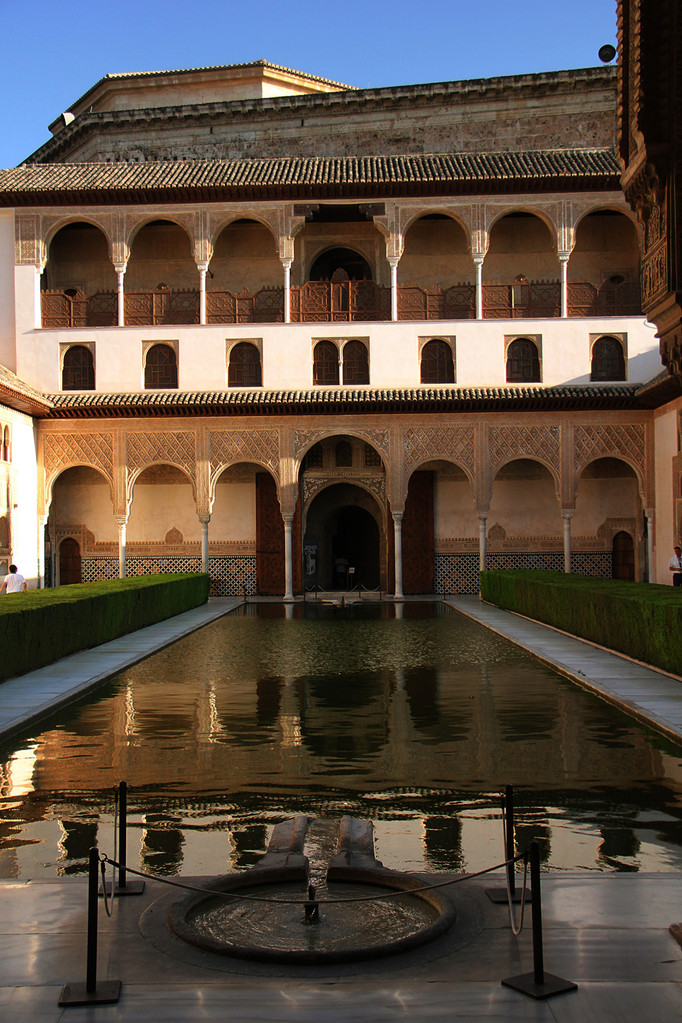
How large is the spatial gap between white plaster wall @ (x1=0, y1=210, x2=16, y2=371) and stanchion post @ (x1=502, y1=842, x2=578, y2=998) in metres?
23.0

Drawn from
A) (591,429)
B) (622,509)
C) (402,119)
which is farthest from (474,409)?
(402,119)

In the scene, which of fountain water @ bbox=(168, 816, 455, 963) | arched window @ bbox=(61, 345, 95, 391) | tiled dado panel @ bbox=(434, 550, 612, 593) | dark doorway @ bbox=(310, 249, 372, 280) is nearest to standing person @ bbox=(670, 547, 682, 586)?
tiled dado panel @ bbox=(434, 550, 612, 593)

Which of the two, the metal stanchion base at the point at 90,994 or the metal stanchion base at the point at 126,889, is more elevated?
the metal stanchion base at the point at 126,889

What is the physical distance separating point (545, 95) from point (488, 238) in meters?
8.58

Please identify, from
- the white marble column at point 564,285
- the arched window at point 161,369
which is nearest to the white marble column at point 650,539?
the white marble column at point 564,285

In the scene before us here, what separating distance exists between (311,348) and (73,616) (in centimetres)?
1238

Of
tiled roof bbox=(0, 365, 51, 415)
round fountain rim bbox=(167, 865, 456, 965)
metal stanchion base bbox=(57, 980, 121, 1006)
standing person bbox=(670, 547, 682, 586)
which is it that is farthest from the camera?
tiled roof bbox=(0, 365, 51, 415)

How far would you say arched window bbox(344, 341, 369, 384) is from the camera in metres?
24.1

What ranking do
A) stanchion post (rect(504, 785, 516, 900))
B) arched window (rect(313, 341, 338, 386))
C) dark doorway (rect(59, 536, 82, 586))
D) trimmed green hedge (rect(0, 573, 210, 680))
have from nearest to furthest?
stanchion post (rect(504, 785, 516, 900)), trimmed green hedge (rect(0, 573, 210, 680)), arched window (rect(313, 341, 338, 386)), dark doorway (rect(59, 536, 82, 586))

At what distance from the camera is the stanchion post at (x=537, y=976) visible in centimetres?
325

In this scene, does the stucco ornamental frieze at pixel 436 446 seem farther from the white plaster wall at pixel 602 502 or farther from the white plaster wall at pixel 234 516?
the white plaster wall at pixel 234 516

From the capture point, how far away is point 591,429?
23703 mm

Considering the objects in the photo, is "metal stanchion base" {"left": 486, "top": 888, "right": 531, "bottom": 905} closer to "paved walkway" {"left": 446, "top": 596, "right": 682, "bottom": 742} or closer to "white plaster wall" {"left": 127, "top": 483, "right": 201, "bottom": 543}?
"paved walkway" {"left": 446, "top": 596, "right": 682, "bottom": 742}

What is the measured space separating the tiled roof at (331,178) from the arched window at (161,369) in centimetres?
362
